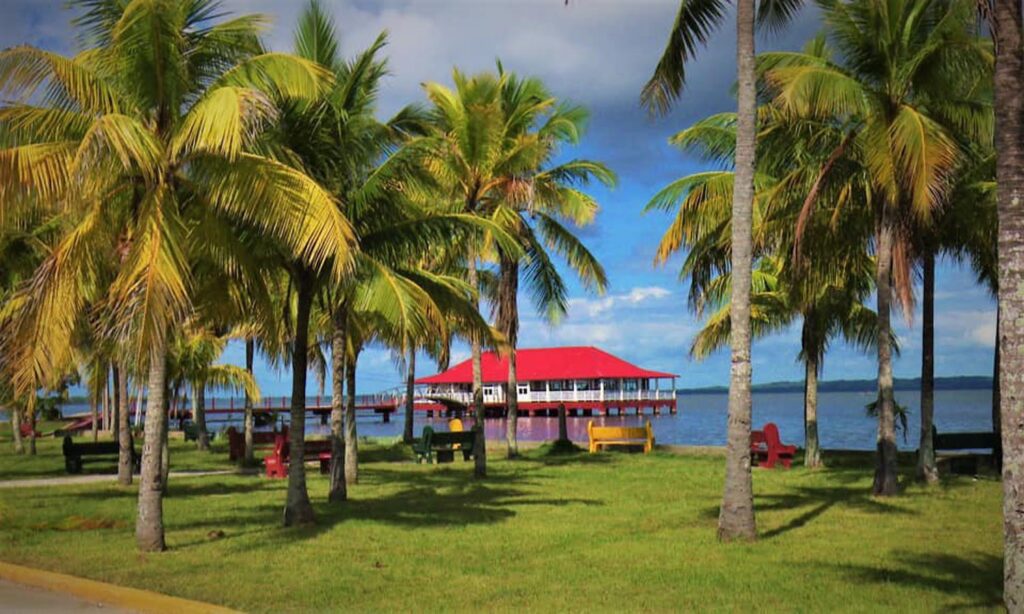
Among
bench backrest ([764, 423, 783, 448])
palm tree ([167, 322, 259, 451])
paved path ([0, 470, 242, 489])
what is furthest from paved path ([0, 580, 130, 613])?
bench backrest ([764, 423, 783, 448])

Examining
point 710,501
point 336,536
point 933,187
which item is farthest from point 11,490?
point 933,187

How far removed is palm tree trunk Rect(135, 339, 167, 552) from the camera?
36.7ft

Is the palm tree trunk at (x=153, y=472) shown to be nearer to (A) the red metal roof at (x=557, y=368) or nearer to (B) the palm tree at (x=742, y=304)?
(B) the palm tree at (x=742, y=304)

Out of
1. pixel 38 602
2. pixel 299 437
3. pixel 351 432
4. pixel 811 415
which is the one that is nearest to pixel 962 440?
pixel 811 415

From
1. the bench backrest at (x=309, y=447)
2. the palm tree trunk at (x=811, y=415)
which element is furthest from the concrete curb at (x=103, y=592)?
the palm tree trunk at (x=811, y=415)

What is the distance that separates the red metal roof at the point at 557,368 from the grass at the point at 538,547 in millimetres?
51492

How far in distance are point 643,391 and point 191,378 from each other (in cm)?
5202

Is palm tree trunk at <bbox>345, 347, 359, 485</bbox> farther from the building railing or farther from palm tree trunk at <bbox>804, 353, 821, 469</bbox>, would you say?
the building railing

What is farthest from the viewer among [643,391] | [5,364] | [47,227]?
[643,391]

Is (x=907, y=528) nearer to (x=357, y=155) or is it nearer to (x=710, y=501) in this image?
(x=710, y=501)

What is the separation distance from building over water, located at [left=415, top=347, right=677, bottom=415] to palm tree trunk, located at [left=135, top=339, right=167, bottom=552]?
5458 centimetres

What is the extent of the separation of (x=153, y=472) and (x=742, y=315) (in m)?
7.35

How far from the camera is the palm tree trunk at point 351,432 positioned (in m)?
20.7

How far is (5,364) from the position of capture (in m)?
11.6
